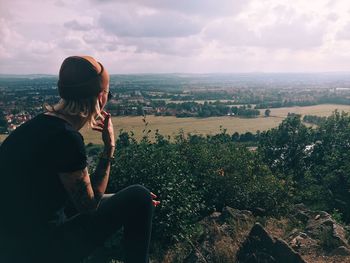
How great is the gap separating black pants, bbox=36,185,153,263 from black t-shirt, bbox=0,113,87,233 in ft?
0.80

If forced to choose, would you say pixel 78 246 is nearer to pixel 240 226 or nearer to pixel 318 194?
pixel 240 226

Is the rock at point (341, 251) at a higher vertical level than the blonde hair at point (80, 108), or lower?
lower

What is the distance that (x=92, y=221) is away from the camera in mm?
3408

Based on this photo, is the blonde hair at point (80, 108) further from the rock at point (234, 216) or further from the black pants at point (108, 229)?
the rock at point (234, 216)

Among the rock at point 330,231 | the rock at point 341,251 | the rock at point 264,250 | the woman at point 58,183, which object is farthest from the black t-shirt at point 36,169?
the rock at point 330,231

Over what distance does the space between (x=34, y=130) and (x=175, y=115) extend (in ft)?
315

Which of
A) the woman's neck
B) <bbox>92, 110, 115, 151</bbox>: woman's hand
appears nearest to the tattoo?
the woman's neck

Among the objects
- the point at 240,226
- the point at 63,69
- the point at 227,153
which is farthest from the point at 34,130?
the point at 227,153

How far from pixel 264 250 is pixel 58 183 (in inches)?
128

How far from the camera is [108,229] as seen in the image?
3.52 metres

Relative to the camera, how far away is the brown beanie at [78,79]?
3.32 m

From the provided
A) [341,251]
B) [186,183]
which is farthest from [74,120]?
[186,183]

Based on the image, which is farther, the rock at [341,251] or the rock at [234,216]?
the rock at [234,216]

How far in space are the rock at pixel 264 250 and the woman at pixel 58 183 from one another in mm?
2460
